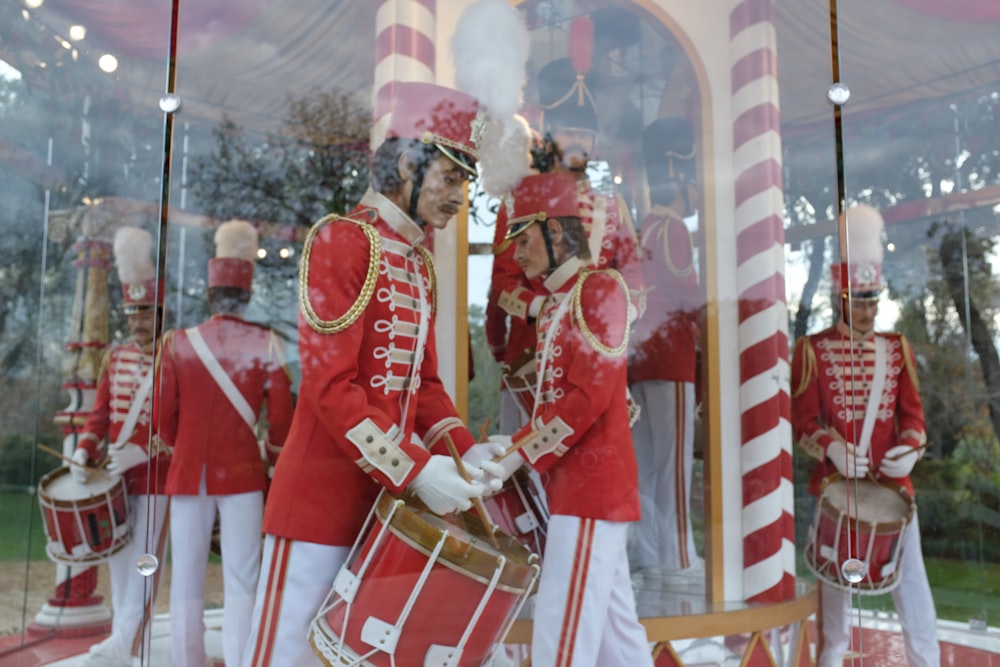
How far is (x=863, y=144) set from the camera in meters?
3.26

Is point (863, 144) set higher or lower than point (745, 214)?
higher

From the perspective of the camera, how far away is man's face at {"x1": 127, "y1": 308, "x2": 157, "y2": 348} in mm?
2639

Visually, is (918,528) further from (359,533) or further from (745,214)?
(359,533)

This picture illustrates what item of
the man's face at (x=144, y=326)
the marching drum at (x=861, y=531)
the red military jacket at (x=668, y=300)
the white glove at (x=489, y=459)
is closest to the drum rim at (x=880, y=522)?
the marching drum at (x=861, y=531)

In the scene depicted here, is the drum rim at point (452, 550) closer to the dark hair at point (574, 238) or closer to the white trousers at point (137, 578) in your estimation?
the white trousers at point (137, 578)

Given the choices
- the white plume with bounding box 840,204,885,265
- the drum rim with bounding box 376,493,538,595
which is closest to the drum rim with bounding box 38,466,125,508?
the drum rim with bounding box 376,493,538,595

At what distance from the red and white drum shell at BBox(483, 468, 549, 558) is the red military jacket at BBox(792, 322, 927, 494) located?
106 centimetres

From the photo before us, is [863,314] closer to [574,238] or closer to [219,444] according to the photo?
[574,238]

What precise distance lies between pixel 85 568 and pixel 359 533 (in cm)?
90

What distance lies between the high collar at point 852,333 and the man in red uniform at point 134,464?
7.31 ft

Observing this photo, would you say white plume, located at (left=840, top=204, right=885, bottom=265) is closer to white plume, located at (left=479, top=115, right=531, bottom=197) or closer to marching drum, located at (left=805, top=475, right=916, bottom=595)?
marching drum, located at (left=805, top=475, right=916, bottom=595)

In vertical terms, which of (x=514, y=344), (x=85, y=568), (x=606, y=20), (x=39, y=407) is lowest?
(x=85, y=568)

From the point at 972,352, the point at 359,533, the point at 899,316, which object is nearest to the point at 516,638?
the point at 359,533

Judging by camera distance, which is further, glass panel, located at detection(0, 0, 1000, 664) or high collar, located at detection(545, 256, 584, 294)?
high collar, located at detection(545, 256, 584, 294)
